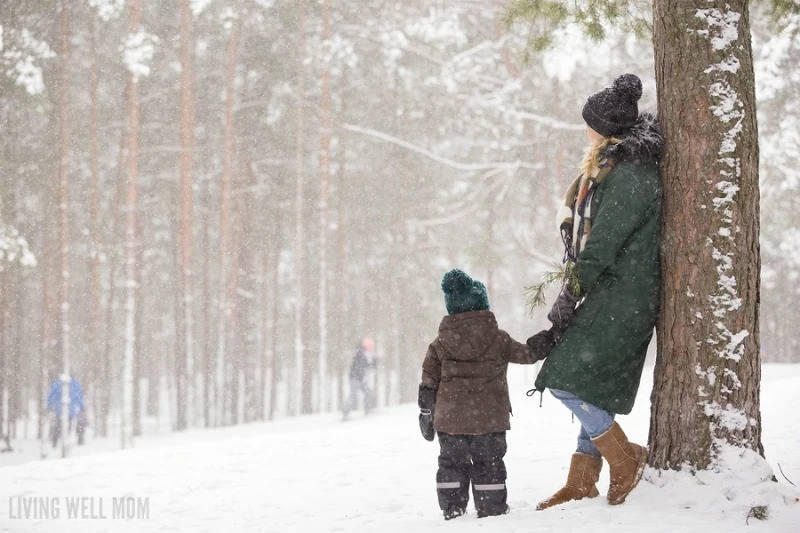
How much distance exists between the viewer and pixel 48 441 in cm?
2309

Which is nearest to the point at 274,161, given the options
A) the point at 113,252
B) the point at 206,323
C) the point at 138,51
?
the point at 206,323

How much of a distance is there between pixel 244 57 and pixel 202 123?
2608mm

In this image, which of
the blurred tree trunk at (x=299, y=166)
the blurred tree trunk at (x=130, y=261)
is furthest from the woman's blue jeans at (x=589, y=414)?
the blurred tree trunk at (x=299, y=166)

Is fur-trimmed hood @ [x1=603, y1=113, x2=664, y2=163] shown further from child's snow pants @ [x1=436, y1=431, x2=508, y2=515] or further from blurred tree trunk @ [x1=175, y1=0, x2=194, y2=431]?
blurred tree trunk @ [x1=175, y1=0, x2=194, y2=431]

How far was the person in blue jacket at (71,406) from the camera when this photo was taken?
1772 centimetres

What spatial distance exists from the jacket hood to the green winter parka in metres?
0.57

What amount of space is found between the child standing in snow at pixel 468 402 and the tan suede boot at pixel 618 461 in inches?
28.0

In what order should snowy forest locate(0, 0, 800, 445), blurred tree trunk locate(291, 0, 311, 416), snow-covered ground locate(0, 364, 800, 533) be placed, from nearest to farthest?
1. snow-covered ground locate(0, 364, 800, 533)
2. snowy forest locate(0, 0, 800, 445)
3. blurred tree trunk locate(291, 0, 311, 416)

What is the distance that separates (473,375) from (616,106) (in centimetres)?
176

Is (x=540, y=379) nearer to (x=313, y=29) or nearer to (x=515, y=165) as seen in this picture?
(x=515, y=165)

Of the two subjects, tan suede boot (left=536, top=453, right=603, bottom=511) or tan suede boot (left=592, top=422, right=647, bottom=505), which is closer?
tan suede boot (left=592, top=422, right=647, bottom=505)

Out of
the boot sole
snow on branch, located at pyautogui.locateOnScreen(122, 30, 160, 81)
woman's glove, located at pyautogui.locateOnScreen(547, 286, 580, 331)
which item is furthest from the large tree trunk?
snow on branch, located at pyautogui.locateOnScreen(122, 30, 160, 81)

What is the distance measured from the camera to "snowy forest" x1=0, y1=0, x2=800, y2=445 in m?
14.5

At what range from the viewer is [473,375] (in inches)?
171
